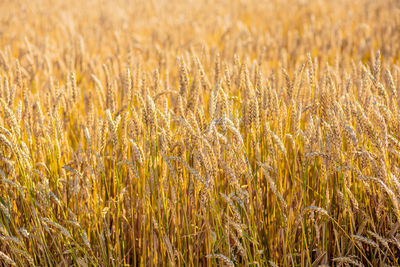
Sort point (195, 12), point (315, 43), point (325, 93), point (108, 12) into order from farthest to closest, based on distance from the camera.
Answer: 1. point (195, 12)
2. point (108, 12)
3. point (315, 43)
4. point (325, 93)

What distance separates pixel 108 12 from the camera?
5.70m

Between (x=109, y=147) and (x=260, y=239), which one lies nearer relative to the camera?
(x=260, y=239)

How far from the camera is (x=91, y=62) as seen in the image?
8.84 ft

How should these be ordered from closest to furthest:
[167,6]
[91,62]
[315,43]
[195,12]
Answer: [91,62], [315,43], [195,12], [167,6]

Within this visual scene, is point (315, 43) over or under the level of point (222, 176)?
over

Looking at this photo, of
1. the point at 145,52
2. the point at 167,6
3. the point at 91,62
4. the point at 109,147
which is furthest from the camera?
the point at 167,6

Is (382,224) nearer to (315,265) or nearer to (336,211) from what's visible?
(336,211)

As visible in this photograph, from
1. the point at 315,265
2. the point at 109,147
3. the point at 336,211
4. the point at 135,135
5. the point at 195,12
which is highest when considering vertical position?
the point at 195,12

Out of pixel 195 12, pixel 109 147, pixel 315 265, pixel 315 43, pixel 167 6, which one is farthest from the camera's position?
pixel 167 6

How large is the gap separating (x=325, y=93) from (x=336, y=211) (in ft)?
1.46

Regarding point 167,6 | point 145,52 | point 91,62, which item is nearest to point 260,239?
point 91,62

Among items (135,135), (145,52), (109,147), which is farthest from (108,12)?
(135,135)

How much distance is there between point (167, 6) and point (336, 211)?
6.62 m

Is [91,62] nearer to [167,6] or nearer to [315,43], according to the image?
[315,43]
